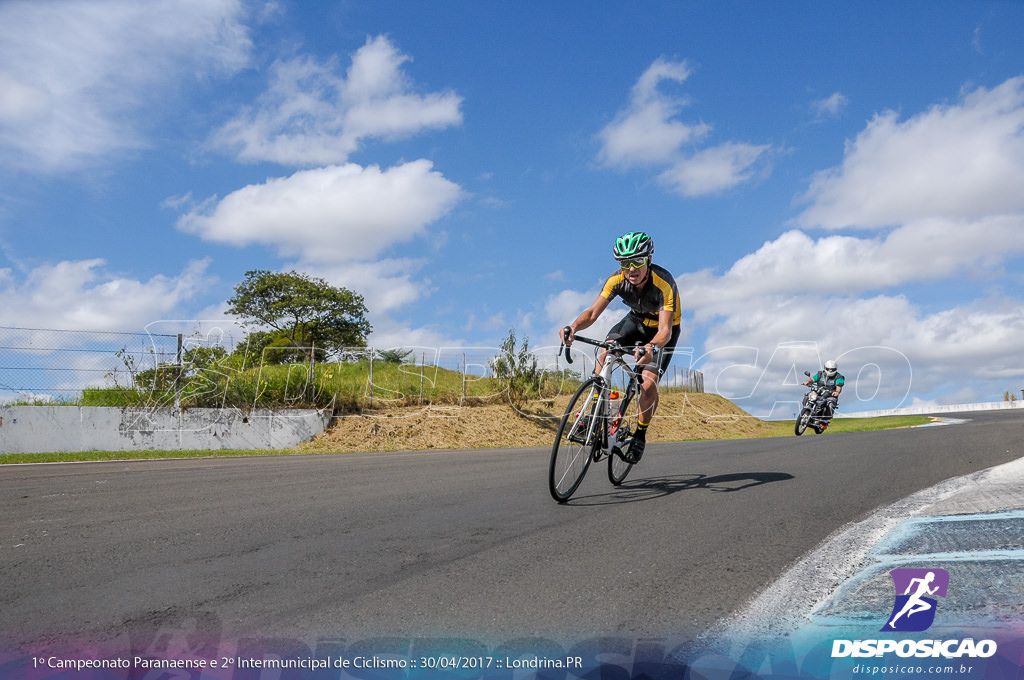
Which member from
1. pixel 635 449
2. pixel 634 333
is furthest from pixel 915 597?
pixel 634 333

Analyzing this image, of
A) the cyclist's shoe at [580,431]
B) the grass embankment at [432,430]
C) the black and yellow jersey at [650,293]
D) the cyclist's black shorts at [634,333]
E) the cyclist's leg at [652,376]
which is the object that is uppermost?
the black and yellow jersey at [650,293]

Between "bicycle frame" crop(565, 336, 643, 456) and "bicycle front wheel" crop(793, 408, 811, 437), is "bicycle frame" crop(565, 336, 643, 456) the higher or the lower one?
the higher one

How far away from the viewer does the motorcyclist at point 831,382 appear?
72.4 ft

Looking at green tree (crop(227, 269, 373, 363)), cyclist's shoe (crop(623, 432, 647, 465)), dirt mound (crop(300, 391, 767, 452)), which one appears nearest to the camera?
cyclist's shoe (crop(623, 432, 647, 465))

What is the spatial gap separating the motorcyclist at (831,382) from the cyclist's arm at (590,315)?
686 inches

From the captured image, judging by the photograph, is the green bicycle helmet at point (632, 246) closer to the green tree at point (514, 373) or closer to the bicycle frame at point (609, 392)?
the bicycle frame at point (609, 392)

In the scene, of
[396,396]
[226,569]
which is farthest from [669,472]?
[396,396]

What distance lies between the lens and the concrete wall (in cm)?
1953

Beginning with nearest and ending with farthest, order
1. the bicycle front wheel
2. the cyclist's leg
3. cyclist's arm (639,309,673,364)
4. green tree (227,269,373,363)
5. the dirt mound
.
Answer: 1. cyclist's arm (639,309,673,364)
2. the cyclist's leg
3. the bicycle front wheel
4. the dirt mound
5. green tree (227,269,373,363)

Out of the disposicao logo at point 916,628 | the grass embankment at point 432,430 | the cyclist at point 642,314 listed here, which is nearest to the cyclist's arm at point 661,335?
the cyclist at point 642,314

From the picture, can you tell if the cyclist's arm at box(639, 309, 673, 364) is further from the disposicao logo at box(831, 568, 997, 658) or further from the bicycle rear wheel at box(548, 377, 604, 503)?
the disposicao logo at box(831, 568, 997, 658)

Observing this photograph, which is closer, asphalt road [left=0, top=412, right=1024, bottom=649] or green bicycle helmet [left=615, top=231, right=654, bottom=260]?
asphalt road [left=0, top=412, right=1024, bottom=649]

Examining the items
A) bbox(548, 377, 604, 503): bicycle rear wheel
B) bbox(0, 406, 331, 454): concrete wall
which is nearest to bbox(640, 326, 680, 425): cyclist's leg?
bbox(548, 377, 604, 503): bicycle rear wheel

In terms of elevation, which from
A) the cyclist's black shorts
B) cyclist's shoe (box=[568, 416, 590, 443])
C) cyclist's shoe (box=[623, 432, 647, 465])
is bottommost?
cyclist's shoe (box=[623, 432, 647, 465])
